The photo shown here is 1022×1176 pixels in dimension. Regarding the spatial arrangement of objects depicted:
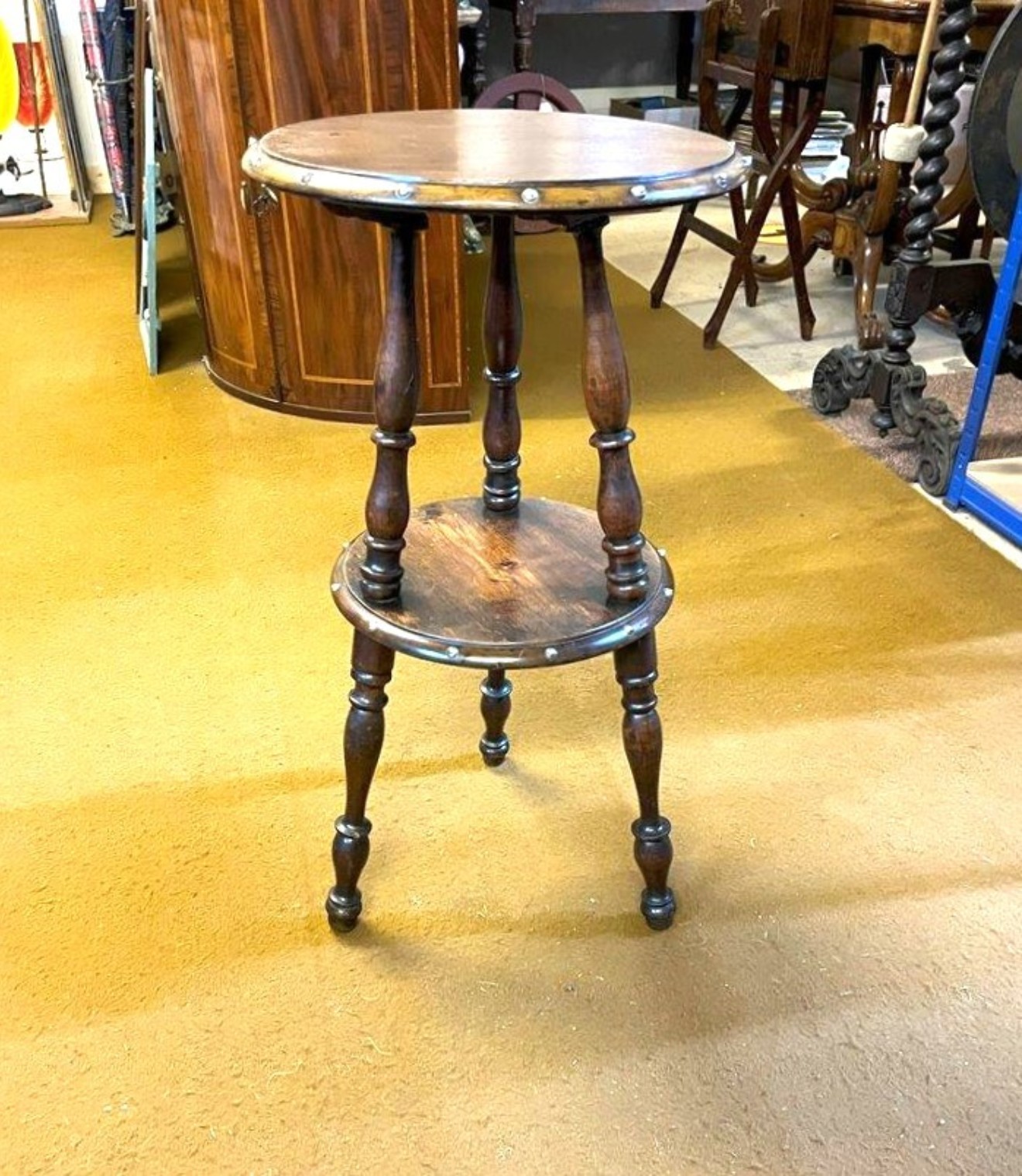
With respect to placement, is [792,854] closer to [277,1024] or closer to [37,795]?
[277,1024]

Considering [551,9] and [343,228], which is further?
[551,9]

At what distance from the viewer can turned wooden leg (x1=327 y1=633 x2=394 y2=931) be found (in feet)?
4.02

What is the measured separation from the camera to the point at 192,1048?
1.23 meters

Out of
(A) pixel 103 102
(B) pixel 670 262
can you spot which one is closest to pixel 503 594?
(B) pixel 670 262

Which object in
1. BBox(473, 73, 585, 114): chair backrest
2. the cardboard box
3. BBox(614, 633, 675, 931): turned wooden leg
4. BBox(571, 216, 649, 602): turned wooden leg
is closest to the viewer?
BBox(571, 216, 649, 602): turned wooden leg

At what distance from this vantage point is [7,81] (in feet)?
13.7

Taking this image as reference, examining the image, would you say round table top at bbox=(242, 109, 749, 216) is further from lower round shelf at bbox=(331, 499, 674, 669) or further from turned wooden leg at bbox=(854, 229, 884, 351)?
turned wooden leg at bbox=(854, 229, 884, 351)

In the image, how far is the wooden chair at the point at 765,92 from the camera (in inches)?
108

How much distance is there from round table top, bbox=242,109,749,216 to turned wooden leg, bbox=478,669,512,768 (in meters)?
0.74

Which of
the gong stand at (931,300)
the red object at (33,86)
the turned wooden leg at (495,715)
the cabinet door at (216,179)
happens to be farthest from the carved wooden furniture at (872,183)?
the red object at (33,86)

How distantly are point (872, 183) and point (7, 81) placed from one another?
126 inches

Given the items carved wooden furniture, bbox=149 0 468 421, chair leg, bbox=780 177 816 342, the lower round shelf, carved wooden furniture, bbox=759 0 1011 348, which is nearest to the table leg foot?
the lower round shelf

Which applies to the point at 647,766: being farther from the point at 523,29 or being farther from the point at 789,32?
the point at 523,29

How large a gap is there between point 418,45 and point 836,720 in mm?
1557
